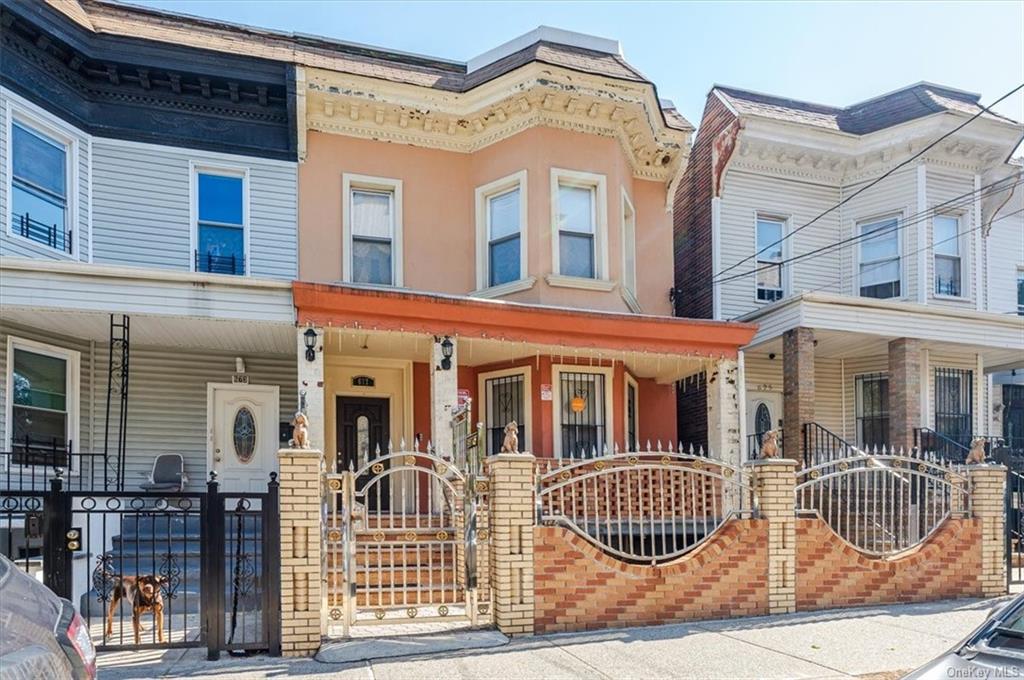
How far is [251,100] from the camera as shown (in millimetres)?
11398

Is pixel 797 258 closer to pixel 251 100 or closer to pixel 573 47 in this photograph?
pixel 573 47

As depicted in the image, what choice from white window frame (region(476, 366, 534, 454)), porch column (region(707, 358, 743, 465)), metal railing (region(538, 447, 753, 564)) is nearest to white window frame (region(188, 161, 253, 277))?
white window frame (region(476, 366, 534, 454))

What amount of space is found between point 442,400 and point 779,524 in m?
4.20

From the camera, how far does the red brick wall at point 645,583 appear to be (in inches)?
269

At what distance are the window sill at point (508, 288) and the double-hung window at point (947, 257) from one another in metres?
8.71

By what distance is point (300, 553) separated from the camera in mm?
6180

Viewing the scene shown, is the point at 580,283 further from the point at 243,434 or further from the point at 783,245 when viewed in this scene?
the point at 243,434

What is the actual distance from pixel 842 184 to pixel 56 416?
14548 mm

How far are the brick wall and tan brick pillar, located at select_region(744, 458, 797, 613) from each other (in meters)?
6.67

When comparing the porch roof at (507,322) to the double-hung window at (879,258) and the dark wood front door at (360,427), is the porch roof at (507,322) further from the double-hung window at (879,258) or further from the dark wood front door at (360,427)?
the double-hung window at (879,258)

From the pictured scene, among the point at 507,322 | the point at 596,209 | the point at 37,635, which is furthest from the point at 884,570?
the point at 37,635

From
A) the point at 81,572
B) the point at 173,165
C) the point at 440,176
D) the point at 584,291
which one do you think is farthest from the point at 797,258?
the point at 81,572

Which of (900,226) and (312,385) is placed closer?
(312,385)

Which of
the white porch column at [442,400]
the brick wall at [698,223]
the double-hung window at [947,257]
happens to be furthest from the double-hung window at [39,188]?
the double-hung window at [947,257]
